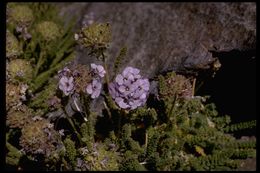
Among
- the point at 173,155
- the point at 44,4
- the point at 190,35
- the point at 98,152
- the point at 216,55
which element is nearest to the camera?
the point at 98,152

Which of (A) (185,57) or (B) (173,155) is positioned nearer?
(B) (173,155)

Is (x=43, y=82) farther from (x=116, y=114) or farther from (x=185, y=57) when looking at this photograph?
(x=185, y=57)

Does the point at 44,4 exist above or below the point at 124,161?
above

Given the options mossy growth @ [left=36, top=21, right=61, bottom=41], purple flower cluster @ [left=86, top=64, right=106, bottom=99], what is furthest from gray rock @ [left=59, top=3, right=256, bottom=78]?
purple flower cluster @ [left=86, top=64, right=106, bottom=99]

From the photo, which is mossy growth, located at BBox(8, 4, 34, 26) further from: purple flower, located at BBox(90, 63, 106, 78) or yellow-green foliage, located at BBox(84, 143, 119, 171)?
yellow-green foliage, located at BBox(84, 143, 119, 171)
